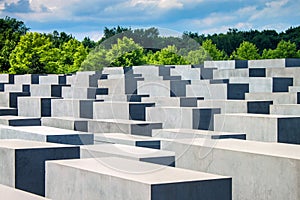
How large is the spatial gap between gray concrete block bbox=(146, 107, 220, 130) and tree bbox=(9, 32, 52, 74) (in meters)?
31.0

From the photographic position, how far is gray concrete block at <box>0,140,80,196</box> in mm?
8938

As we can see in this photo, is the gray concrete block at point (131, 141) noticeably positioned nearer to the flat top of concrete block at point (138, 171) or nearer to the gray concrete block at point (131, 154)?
the gray concrete block at point (131, 154)

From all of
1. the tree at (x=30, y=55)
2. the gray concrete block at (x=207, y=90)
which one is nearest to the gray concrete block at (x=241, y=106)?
the gray concrete block at (x=207, y=90)

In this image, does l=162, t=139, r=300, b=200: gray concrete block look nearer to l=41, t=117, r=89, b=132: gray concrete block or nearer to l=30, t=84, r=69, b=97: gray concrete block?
l=41, t=117, r=89, b=132: gray concrete block

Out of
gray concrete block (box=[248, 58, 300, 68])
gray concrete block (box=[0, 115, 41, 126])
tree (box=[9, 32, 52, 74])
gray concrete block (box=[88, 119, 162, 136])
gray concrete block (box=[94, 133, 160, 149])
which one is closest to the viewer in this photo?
gray concrete block (box=[94, 133, 160, 149])

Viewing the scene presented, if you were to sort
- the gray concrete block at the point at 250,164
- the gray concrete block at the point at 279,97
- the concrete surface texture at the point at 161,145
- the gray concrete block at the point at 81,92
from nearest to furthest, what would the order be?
the concrete surface texture at the point at 161,145
the gray concrete block at the point at 250,164
the gray concrete block at the point at 279,97
the gray concrete block at the point at 81,92

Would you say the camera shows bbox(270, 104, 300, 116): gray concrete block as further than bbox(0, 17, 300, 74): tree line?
No

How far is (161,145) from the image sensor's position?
420 inches

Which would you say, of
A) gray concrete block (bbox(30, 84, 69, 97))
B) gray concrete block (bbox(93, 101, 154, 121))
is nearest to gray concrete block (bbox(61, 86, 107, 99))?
gray concrete block (bbox(30, 84, 69, 97))

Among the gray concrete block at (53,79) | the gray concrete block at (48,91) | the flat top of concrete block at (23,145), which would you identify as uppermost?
the gray concrete block at (53,79)

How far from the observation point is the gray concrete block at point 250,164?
308 inches

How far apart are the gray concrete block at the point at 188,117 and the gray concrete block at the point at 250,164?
3.71m

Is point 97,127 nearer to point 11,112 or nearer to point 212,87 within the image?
point 11,112

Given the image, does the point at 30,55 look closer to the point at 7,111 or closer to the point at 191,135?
the point at 7,111
